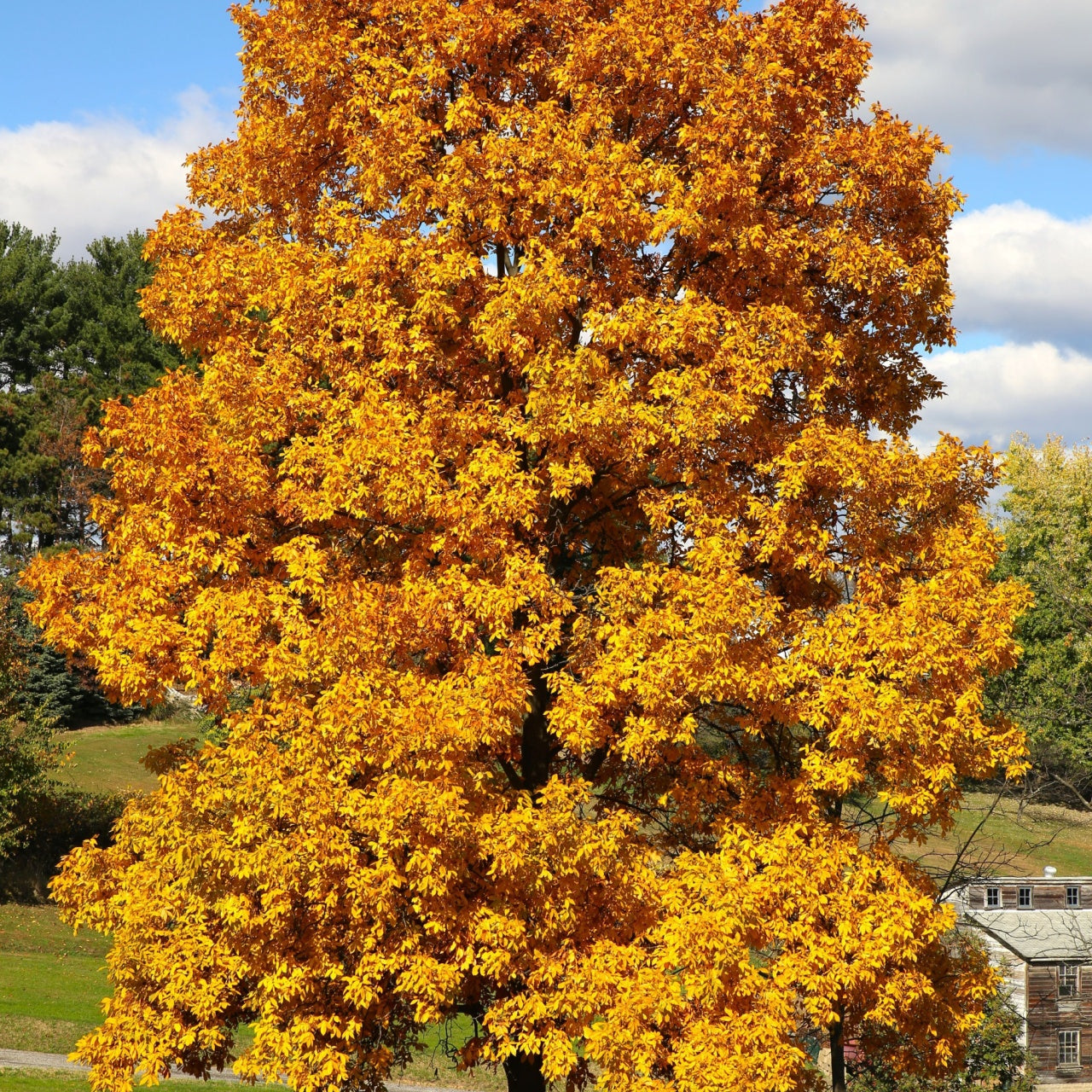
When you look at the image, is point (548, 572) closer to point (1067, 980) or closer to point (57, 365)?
point (1067, 980)

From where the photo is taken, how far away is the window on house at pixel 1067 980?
3478 centimetres

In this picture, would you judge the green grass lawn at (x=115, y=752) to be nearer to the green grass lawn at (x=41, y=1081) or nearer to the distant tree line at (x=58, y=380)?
the distant tree line at (x=58, y=380)

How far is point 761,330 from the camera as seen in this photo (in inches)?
499

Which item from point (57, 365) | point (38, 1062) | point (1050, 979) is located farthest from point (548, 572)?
point (57, 365)

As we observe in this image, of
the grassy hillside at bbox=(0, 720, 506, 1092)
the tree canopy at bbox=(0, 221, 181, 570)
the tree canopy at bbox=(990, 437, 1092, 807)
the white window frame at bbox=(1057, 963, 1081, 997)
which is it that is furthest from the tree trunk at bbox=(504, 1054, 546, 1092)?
the tree canopy at bbox=(0, 221, 181, 570)

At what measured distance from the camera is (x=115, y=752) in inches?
1986

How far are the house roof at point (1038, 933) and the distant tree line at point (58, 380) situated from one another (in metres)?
37.7

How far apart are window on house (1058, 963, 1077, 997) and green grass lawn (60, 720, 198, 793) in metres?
29.9

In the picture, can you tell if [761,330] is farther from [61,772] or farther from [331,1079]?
[61,772]

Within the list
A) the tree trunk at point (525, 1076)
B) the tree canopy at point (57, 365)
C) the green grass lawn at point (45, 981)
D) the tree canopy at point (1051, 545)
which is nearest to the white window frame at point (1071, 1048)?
the tree canopy at point (1051, 545)

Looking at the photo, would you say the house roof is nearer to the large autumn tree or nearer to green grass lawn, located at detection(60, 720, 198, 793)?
the large autumn tree

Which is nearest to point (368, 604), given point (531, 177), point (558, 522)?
point (558, 522)

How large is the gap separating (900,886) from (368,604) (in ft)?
19.3

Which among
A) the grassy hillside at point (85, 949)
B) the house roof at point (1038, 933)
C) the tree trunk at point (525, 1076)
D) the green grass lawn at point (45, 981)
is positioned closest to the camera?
the tree trunk at point (525, 1076)
